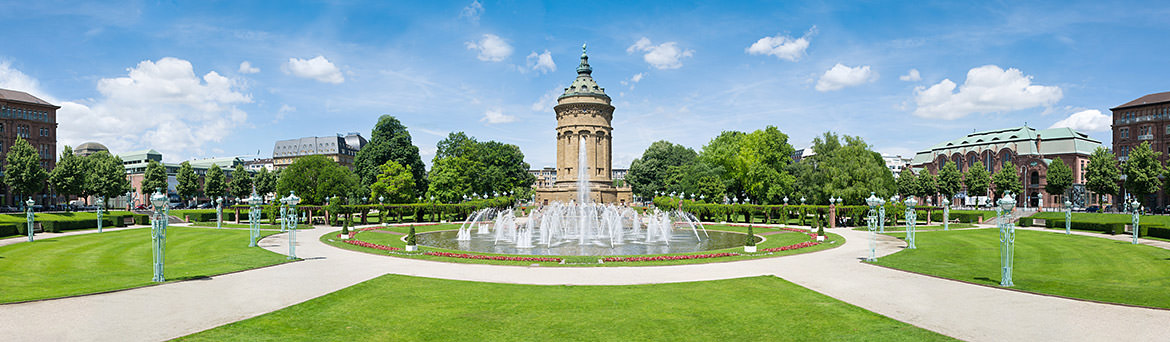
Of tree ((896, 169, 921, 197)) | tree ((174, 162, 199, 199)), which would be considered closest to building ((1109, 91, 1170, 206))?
tree ((896, 169, 921, 197))

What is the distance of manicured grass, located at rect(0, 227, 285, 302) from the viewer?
16250 mm

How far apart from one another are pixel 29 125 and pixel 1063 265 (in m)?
118

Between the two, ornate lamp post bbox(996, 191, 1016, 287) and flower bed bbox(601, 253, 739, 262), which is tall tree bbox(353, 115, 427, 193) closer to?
flower bed bbox(601, 253, 739, 262)

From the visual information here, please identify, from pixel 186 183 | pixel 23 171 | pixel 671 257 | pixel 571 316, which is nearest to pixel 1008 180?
pixel 671 257

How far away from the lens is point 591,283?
57.2 feet

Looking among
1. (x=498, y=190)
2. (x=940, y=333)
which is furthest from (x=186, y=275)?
(x=498, y=190)

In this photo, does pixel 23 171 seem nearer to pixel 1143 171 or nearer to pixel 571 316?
pixel 571 316

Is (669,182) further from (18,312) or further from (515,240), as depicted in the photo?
(18,312)

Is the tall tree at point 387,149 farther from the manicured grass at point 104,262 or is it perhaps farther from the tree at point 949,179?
the tree at point 949,179

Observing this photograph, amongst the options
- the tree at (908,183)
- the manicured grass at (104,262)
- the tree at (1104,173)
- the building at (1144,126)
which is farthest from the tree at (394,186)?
the building at (1144,126)

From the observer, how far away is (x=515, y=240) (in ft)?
110

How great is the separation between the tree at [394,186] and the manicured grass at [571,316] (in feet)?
153

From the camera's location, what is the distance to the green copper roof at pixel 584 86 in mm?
92438

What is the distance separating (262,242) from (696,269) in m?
24.6
